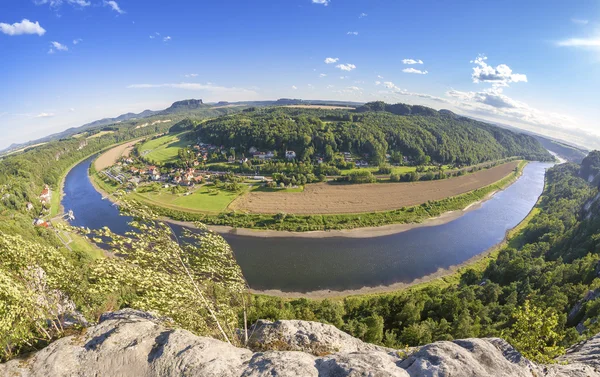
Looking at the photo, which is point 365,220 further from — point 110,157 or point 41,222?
point 110,157

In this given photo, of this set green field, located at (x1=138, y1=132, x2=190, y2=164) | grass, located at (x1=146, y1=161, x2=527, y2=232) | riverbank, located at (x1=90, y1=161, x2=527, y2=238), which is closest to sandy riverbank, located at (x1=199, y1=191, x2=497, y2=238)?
riverbank, located at (x1=90, y1=161, x2=527, y2=238)

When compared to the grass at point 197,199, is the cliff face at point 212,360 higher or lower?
higher

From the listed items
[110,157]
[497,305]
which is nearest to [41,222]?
[110,157]

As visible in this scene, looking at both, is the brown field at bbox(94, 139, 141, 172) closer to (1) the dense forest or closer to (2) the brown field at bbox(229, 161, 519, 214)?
(1) the dense forest

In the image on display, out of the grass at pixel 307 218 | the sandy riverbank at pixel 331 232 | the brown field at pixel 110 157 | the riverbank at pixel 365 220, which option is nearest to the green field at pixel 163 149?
the brown field at pixel 110 157

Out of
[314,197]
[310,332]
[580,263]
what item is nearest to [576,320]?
[580,263]

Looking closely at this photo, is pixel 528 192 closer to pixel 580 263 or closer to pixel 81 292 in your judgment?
pixel 580 263

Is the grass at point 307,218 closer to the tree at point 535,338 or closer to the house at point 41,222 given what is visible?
the house at point 41,222
